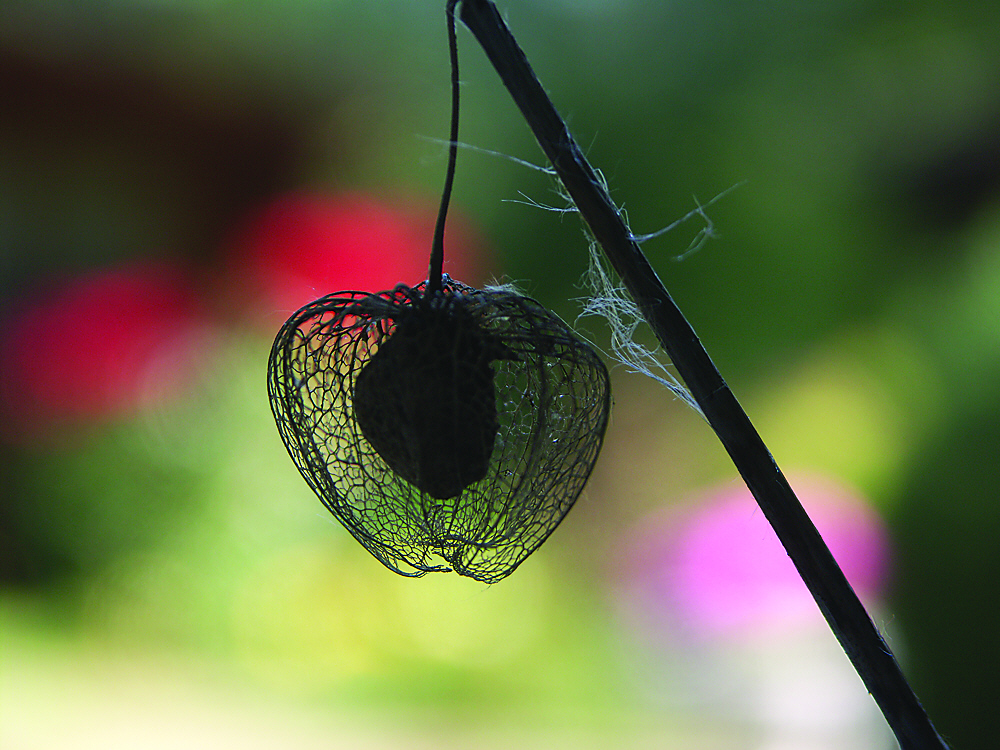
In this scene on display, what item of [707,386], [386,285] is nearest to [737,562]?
[386,285]

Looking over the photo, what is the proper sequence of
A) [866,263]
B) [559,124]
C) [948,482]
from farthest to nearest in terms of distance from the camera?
[866,263]
[948,482]
[559,124]

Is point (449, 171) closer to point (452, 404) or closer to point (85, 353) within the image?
point (452, 404)

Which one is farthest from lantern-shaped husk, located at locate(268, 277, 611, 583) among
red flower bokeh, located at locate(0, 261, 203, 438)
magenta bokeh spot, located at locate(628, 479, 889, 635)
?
red flower bokeh, located at locate(0, 261, 203, 438)

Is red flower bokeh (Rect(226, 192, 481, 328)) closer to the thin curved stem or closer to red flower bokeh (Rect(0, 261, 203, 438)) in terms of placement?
red flower bokeh (Rect(0, 261, 203, 438))

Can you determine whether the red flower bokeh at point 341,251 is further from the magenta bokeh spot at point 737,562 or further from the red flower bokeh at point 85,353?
the magenta bokeh spot at point 737,562

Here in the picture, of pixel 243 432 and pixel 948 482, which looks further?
pixel 243 432

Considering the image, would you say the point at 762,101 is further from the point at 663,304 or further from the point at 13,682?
the point at 13,682

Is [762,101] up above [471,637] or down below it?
above

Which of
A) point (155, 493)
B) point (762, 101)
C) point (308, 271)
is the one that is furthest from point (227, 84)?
point (762, 101)
